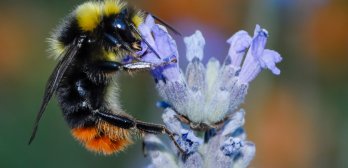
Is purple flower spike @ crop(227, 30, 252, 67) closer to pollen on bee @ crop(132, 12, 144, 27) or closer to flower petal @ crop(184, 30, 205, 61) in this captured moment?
flower petal @ crop(184, 30, 205, 61)

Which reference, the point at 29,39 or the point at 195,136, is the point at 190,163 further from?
the point at 29,39

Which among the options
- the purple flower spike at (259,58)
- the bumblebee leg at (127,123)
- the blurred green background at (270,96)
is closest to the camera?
the purple flower spike at (259,58)

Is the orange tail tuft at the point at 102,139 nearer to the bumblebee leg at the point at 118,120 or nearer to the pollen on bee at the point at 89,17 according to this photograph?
the bumblebee leg at the point at 118,120

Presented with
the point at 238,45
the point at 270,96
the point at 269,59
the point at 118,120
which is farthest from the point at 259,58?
the point at 270,96

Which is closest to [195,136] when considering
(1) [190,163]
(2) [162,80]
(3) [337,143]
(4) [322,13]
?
(1) [190,163]

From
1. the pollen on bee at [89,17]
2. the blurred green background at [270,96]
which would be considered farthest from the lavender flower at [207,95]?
the blurred green background at [270,96]

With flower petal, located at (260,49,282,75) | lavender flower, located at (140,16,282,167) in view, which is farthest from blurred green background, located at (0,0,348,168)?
flower petal, located at (260,49,282,75)
